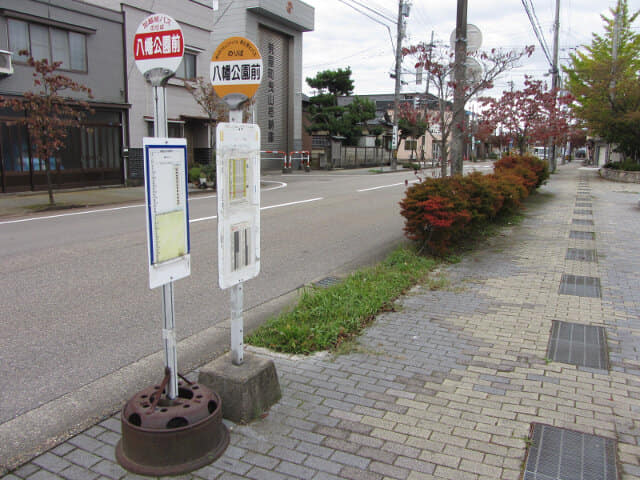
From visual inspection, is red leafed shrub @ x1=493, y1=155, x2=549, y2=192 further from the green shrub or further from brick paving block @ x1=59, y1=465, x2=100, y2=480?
brick paving block @ x1=59, y1=465, x2=100, y2=480

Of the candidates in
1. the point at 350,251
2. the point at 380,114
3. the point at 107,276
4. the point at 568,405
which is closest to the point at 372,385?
the point at 568,405

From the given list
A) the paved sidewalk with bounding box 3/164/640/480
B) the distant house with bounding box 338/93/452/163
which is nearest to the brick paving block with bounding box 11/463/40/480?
the paved sidewalk with bounding box 3/164/640/480

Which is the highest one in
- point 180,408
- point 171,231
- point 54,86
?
point 54,86

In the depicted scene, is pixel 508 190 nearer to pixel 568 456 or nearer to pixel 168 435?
pixel 568 456

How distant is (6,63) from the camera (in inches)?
618

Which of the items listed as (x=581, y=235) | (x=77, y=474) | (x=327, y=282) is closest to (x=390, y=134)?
(x=581, y=235)

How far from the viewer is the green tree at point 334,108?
3644 cm

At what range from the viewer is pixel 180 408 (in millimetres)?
3012

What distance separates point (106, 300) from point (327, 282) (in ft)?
8.79

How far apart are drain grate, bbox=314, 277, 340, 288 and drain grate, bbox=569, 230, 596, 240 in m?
5.88

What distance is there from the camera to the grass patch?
468 centimetres

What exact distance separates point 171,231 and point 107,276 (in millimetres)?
4467

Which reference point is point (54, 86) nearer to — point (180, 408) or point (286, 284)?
point (286, 284)

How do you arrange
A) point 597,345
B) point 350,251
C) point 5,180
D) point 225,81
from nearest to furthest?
point 225,81 < point 597,345 < point 350,251 < point 5,180
